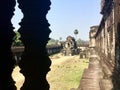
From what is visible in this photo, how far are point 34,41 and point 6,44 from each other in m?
0.40

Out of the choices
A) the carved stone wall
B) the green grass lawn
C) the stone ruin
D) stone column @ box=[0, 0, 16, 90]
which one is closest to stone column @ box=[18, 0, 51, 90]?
stone column @ box=[0, 0, 16, 90]

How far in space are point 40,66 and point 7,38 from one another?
0.62 m

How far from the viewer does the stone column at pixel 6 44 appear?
3.60m

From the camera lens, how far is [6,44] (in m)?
3.64

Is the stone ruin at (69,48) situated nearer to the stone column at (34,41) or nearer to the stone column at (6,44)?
the stone column at (34,41)

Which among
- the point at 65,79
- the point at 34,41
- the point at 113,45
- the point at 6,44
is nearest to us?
the point at 6,44

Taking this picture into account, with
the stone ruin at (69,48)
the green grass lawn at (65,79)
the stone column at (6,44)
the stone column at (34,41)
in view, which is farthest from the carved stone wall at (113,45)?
the stone ruin at (69,48)

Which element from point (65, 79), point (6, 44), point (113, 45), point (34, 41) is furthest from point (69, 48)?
point (6, 44)

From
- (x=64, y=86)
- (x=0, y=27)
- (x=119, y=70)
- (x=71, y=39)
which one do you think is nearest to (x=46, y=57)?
(x=0, y=27)

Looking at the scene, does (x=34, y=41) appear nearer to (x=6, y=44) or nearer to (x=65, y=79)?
(x=6, y=44)

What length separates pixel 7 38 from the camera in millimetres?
3650

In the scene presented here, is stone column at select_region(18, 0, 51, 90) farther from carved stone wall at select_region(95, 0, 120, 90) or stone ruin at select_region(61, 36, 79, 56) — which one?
stone ruin at select_region(61, 36, 79, 56)

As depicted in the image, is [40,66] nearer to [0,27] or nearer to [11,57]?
[11,57]

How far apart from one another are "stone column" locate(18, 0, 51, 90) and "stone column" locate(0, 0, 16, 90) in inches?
6.7
